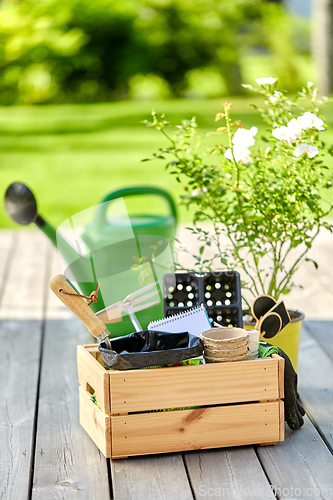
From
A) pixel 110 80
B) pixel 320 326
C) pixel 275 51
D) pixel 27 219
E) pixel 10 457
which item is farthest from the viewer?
pixel 275 51

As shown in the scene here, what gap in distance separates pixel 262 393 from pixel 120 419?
1.10ft

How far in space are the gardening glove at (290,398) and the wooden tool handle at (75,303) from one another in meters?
0.43

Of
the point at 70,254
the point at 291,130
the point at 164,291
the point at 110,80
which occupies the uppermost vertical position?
the point at 291,130

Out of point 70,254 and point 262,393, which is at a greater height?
point 70,254

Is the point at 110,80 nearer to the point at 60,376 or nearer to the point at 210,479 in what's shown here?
the point at 60,376

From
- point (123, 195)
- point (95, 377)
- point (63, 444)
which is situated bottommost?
point (63, 444)

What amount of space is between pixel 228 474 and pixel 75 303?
1.67 feet

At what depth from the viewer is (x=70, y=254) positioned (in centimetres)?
154

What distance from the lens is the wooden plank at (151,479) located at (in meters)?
1.31

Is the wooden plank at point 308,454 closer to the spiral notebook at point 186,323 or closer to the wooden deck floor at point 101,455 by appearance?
the wooden deck floor at point 101,455

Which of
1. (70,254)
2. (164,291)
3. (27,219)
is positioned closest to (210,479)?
(164,291)

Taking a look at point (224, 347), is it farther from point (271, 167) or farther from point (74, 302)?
point (271, 167)

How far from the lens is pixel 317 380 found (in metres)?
1.91

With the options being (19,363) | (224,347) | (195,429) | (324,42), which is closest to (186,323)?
(224,347)
